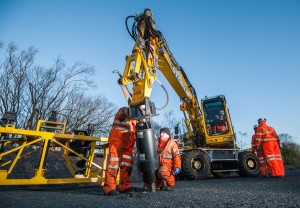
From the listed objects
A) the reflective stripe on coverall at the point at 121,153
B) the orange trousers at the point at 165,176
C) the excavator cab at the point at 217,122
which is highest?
the excavator cab at the point at 217,122

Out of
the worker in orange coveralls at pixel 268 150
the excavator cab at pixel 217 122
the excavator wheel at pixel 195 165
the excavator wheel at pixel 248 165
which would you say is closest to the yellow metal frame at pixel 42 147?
the excavator wheel at pixel 195 165

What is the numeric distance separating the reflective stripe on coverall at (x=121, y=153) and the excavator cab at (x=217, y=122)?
4863 mm

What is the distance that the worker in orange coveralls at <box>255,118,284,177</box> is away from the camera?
7.10 meters

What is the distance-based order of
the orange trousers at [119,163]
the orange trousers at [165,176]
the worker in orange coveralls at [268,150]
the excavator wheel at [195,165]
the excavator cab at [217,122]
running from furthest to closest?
the excavator cab at [217,122]
the excavator wheel at [195,165]
the worker in orange coveralls at [268,150]
the orange trousers at [165,176]
the orange trousers at [119,163]

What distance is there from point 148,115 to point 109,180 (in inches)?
52.6

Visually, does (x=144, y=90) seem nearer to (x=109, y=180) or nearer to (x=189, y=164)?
(x=109, y=180)

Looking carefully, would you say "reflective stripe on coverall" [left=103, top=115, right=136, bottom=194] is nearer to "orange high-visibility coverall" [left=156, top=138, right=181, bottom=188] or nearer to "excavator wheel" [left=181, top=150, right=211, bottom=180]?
"orange high-visibility coverall" [left=156, top=138, right=181, bottom=188]

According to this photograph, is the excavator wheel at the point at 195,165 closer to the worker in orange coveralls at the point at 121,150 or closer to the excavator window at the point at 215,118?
the excavator window at the point at 215,118

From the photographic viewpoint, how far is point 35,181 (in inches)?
188

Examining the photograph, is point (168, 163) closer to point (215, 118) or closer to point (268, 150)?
point (268, 150)

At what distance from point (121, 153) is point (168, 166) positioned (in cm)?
100

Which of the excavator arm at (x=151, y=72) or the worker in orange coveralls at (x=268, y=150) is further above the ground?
the excavator arm at (x=151, y=72)

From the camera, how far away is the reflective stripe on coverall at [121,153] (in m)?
4.11

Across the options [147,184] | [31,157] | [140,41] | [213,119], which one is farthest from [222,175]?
[31,157]
